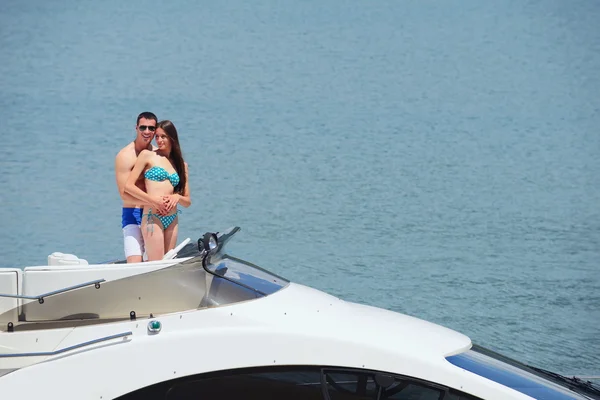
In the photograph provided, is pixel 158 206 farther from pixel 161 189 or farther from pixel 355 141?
pixel 355 141

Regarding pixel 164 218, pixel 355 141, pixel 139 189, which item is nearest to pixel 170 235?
pixel 164 218

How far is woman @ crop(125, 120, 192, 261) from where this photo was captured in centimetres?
604

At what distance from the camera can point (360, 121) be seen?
886 inches

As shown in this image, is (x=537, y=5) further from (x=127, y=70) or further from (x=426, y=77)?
(x=127, y=70)

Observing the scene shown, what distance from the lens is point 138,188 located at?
6.07 meters

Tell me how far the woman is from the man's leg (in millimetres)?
98

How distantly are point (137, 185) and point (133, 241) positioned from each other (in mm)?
351

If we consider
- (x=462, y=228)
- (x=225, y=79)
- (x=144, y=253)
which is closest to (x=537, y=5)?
(x=225, y=79)

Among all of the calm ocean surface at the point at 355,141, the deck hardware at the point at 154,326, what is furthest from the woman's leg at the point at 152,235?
the calm ocean surface at the point at 355,141

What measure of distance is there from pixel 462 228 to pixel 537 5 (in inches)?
1016

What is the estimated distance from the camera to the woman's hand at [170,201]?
603 centimetres

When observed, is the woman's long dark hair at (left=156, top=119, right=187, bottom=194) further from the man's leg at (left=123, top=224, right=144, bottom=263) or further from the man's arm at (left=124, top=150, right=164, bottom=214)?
the man's leg at (left=123, top=224, right=144, bottom=263)

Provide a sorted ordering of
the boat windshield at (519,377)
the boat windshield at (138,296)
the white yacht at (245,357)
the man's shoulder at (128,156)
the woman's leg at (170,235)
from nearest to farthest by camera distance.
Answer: the white yacht at (245,357), the boat windshield at (519,377), the boat windshield at (138,296), the woman's leg at (170,235), the man's shoulder at (128,156)

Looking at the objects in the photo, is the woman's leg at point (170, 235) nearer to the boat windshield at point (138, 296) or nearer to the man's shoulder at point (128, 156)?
the man's shoulder at point (128, 156)
